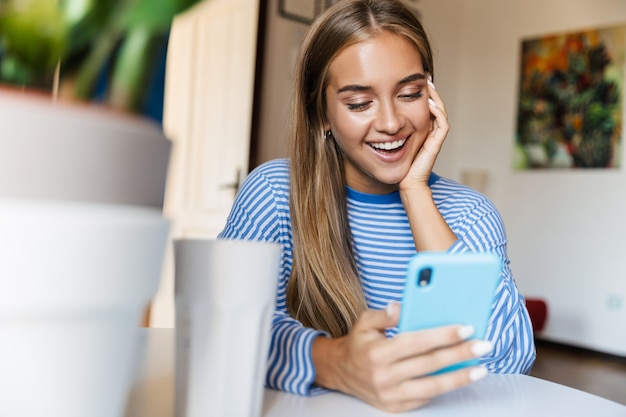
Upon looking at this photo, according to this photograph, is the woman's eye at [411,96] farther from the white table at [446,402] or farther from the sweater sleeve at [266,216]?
the white table at [446,402]

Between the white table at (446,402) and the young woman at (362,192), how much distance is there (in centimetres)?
20

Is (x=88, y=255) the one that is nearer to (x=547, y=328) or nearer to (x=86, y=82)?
(x=86, y=82)

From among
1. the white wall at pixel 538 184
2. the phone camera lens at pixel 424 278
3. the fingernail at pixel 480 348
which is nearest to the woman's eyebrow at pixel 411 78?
the phone camera lens at pixel 424 278

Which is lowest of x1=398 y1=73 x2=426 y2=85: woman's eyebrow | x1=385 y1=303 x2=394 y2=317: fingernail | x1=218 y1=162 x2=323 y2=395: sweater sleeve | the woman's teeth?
x1=385 y1=303 x2=394 y2=317: fingernail

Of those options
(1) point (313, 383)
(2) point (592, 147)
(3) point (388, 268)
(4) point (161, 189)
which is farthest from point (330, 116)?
(2) point (592, 147)

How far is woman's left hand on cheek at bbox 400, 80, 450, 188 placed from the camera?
1180 mm

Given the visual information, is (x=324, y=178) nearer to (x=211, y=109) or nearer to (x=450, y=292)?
(x=450, y=292)

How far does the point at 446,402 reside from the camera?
607 millimetres

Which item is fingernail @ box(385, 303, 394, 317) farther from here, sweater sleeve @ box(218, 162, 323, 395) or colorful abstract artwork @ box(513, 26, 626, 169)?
colorful abstract artwork @ box(513, 26, 626, 169)

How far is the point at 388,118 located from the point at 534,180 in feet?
14.5

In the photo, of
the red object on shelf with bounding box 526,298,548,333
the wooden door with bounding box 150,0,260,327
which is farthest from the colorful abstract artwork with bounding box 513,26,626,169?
the wooden door with bounding box 150,0,260,327

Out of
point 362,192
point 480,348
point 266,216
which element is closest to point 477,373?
point 480,348

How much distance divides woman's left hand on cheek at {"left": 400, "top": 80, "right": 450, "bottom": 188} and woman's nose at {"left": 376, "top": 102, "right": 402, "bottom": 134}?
3.8 inches

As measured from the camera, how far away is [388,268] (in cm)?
121
